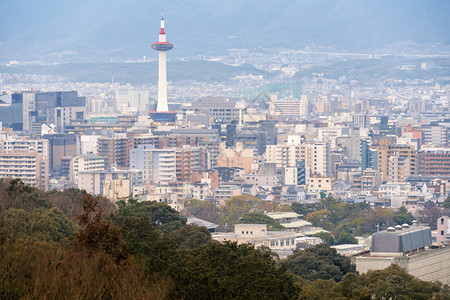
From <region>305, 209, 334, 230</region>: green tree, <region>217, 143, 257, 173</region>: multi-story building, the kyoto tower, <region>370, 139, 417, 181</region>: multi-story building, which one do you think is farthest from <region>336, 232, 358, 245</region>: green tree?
the kyoto tower

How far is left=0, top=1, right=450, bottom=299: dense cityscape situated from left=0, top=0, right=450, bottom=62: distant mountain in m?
4.06

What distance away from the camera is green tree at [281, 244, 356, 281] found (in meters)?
20.7

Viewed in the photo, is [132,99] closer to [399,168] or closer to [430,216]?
[399,168]

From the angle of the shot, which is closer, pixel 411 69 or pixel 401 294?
pixel 401 294

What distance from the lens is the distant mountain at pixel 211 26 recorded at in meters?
158

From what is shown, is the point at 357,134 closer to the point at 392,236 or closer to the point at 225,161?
the point at 225,161

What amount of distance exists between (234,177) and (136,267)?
4380 cm

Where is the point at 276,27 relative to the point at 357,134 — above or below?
above

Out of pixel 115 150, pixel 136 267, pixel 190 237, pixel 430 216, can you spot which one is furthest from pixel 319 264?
pixel 115 150

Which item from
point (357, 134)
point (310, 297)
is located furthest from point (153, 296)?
point (357, 134)

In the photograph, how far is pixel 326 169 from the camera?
201 ft

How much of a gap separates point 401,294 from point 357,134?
55.0 m

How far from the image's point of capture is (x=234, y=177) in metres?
56.1

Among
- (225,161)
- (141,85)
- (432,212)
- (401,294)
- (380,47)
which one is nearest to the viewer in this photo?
(401,294)
